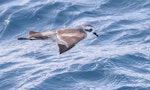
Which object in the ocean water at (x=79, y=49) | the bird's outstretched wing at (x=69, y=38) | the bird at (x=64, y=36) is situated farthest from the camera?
the ocean water at (x=79, y=49)

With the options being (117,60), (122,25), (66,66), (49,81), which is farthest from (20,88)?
(122,25)

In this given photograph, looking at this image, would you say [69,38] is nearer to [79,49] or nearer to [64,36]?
[64,36]

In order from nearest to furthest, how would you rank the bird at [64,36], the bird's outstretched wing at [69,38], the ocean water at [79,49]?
the bird's outstretched wing at [69,38] → the bird at [64,36] → the ocean water at [79,49]

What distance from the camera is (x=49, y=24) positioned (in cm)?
1473

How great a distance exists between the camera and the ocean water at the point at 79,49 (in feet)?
37.0

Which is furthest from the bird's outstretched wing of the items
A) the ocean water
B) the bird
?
the ocean water

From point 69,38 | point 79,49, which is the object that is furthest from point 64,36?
point 79,49

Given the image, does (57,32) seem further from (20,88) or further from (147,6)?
(147,6)

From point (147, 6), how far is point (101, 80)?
551cm

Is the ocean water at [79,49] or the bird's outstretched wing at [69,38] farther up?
the ocean water at [79,49]

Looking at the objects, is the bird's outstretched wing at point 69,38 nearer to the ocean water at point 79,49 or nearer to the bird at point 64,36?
the bird at point 64,36

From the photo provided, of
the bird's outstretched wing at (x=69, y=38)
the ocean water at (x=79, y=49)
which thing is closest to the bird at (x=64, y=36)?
the bird's outstretched wing at (x=69, y=38)

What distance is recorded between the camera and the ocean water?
1128cm

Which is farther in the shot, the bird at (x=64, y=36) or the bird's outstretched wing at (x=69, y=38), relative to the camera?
the bird at (x=64, y=36)
